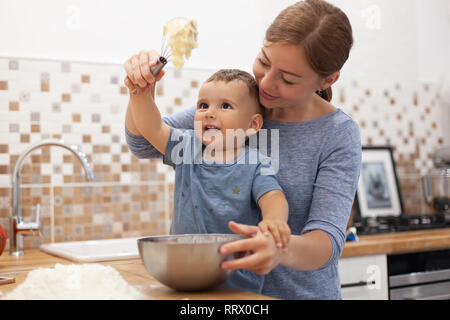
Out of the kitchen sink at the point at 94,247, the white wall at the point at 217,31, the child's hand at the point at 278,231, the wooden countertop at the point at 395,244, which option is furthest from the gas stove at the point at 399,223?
the child's hand at the point at 278,231

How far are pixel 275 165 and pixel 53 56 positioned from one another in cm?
129

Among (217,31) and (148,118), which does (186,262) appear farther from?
(217,31)

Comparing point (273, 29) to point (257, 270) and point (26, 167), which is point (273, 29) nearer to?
point (257, 270)

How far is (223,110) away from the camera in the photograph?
1138 millimetres

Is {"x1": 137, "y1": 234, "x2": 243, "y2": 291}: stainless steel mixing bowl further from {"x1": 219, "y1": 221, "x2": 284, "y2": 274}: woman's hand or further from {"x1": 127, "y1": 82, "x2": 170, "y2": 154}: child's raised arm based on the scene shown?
{"x1": 127, "y1": 82, "x2": 170, "y2": 154}: child's raised arm

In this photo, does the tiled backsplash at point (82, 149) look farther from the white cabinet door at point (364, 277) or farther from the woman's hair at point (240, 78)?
the woman's hair at point (240, 78)

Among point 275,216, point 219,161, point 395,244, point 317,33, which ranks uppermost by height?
point 317,33

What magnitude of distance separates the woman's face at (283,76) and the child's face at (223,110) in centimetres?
4

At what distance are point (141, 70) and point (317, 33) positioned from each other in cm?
37

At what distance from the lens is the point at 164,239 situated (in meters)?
0.88

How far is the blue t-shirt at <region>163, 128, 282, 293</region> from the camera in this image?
1041mm

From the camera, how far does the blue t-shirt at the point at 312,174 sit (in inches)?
42.6

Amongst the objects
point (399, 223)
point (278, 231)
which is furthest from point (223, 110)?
point (399, 223)

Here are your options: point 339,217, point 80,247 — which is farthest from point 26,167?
point 339,217
